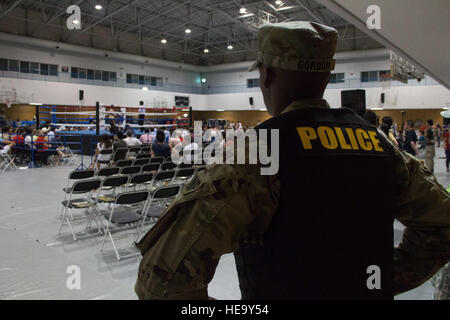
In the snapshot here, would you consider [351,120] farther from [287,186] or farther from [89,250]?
[89,250]

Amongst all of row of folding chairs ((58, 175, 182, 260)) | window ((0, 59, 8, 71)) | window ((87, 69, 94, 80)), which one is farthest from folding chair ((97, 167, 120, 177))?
window ((87, 69, 94, 80))

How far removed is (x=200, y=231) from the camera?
0.75 m

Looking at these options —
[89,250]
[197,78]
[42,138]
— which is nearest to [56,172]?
[42,138]

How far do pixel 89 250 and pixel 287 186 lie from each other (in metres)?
4.43

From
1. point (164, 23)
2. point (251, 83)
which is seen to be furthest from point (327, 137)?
point (251, 83)

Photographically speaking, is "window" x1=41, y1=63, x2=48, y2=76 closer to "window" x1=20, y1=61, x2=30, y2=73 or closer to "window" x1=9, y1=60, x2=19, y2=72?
"window" x1=20, y1=61, x2=30, y2=73

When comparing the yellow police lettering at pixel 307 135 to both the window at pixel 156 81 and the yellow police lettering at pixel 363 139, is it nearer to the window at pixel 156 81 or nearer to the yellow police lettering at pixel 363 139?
the yellow police lettering at pixel 363 139

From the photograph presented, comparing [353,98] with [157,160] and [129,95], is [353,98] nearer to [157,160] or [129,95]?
[157,160]

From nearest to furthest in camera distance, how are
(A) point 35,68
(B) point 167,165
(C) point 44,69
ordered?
(B) point 167,165 → (A) point 35,68 → (C) point 44,69

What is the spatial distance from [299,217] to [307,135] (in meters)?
0.21

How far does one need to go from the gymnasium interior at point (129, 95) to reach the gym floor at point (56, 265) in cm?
2

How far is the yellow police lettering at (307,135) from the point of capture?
833 mm

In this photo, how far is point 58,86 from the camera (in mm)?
22297

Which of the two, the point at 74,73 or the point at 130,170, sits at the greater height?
the point at 74,73
